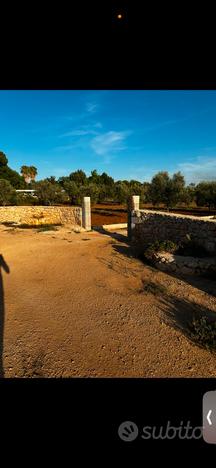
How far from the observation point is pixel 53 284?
655 centimetres

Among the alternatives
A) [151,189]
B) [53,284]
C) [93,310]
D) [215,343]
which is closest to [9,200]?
[151,189]

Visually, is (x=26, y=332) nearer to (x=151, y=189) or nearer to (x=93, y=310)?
(x=93, y=310)

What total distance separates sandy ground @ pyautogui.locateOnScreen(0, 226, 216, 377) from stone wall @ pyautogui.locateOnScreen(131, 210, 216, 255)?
184 cm

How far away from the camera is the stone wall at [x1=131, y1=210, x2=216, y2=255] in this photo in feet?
25.1

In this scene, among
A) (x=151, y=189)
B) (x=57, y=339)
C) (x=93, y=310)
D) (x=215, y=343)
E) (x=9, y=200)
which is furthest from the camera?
(x=9, y=200)

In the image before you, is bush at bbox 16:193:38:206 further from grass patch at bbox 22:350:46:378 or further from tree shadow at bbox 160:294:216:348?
grass patch at bbox 22:350:46:378

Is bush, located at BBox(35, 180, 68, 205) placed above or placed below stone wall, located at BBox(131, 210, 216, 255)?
above

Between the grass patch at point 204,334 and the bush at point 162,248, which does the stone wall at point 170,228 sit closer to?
the bush at point 162,248

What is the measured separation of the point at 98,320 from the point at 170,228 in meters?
5.80
